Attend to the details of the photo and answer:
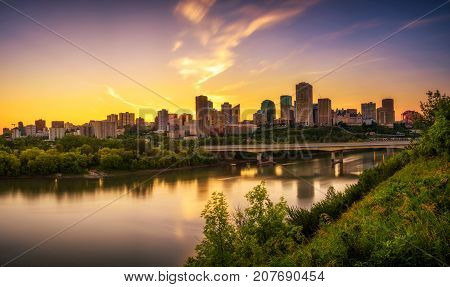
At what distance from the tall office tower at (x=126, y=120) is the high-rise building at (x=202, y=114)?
2.84m

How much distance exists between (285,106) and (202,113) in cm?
222

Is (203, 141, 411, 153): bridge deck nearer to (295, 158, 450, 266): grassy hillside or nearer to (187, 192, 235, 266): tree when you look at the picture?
(187, 192, 235, 266): tree

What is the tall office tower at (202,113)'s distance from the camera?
7295mm

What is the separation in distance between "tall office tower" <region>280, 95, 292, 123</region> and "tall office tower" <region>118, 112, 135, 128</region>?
6.34 m

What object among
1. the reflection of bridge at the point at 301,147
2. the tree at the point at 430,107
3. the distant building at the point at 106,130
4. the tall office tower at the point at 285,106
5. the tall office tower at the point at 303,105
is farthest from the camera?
the distant building at the point at 106,130

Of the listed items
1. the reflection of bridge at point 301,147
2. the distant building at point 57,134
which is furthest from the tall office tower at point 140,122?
the reflection of bridge at point 301,147

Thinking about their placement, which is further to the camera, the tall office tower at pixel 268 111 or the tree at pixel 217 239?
the tall office tower at pixel 268 111

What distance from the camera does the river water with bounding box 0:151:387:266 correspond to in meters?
4.18

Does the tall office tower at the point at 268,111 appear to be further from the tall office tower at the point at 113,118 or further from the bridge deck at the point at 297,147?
the tall office tower at the point at 113,118

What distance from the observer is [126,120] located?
43.4ft

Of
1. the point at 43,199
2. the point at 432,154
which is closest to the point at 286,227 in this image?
the point at 432,154

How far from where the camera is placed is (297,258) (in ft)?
4.91

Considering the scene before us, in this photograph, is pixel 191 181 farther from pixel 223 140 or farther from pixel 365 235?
pixel 365 235

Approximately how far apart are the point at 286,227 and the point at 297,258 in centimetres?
83
